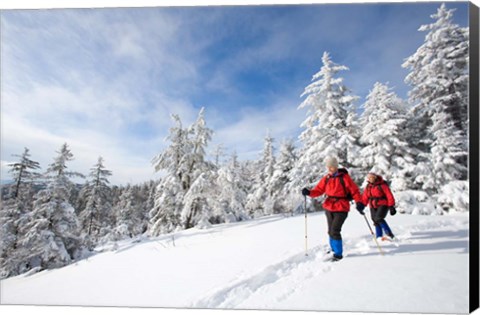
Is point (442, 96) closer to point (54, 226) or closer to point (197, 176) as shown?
point (197, 176)

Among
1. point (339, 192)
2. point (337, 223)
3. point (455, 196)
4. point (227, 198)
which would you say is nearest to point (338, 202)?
point (339, 192)

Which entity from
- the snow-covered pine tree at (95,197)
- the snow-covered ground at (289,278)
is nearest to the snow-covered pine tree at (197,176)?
the snow-covered ground at (289,278)

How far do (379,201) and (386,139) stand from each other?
17.8 ft

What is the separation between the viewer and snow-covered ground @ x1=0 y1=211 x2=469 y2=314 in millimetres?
3723

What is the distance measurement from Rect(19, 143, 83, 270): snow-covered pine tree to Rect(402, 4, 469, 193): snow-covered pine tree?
13.9m

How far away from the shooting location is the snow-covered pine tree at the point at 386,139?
8320 millimetres

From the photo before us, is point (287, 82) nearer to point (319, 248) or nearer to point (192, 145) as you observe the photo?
point (319, 248)

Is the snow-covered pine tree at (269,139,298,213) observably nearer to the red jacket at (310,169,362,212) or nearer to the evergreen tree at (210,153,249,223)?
the evergreen tree at (210,153,249,223)

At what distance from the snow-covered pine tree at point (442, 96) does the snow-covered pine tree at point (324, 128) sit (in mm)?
3510

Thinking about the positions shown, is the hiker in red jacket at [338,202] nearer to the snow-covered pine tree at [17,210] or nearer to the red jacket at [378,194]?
the red jacket at [378,194]

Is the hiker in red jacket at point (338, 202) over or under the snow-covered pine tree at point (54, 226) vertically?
over

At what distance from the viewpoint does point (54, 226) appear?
39.4 ft

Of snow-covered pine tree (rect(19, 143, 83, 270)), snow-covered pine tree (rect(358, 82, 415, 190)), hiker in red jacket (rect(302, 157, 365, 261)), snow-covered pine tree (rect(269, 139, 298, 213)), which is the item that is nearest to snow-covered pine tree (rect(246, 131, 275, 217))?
snow-covered pine tree (rect(269, 139, 298, 213))

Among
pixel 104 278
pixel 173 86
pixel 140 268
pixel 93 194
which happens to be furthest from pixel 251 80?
pixel 93 194
